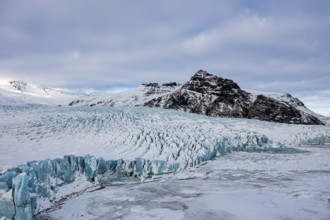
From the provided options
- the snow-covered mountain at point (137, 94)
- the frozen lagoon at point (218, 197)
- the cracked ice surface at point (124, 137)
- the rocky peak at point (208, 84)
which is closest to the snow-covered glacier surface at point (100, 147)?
the cracked ice surface at point (124, 137)

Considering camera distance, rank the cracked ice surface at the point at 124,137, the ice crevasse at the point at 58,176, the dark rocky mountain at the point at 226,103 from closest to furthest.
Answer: the ice crevasse at the point at 58,176 < the cracked ice surface at the point at 124,137 < the dark rocky mountain at the point at 226,103

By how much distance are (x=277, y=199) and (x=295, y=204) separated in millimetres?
314

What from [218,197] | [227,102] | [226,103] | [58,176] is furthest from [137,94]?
[218,197]

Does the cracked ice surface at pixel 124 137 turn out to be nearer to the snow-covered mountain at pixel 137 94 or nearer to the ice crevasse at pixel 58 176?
the ice crevasse at pixel 58 176

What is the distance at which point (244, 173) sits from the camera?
6.89m

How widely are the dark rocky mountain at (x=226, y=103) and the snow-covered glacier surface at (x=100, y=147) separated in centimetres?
3015

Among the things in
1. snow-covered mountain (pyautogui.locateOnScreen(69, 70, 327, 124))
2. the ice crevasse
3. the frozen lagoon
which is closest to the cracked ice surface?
the ice crevasse

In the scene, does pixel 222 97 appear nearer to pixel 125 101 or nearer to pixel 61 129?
pixel 61 129

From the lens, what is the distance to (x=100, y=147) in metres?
7.54

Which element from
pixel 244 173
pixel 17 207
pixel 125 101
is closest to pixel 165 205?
pixel 17 207

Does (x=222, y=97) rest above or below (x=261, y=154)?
Answer: above

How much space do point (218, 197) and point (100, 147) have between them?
341 centimetres

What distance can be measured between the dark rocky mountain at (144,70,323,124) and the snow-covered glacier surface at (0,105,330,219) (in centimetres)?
3015

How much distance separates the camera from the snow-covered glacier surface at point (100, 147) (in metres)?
4.53
